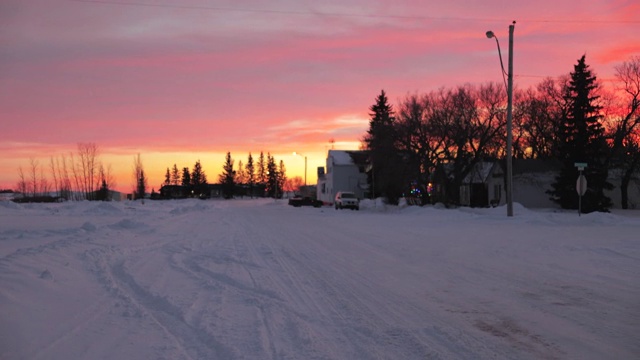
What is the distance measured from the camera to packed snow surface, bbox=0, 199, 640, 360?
5695 mm

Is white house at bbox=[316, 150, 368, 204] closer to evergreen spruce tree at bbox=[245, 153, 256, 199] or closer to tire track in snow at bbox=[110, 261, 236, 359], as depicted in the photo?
tire track in snow at bbox=[110, 261, 236, 359]

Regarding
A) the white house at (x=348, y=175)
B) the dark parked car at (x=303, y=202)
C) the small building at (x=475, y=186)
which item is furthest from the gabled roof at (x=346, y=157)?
the small building at (x=475, y=186)

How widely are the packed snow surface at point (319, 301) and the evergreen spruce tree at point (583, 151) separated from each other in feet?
93.8

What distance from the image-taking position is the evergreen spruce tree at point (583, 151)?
41562 millimetres

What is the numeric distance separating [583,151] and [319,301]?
39.9 metres

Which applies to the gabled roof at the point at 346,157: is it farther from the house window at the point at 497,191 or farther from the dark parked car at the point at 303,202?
the house window at the point at 497,191

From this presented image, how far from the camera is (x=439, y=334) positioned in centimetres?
623

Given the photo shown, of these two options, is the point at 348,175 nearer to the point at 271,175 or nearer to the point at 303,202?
the point at 303,202

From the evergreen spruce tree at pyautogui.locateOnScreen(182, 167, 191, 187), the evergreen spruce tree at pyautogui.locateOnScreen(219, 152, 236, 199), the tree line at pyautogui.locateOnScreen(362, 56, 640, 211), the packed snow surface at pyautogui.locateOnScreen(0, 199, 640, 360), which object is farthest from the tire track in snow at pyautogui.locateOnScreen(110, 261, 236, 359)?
the evergreen spruce tree at pyautogui.locateOnScreen(182, 167, 191, 187)

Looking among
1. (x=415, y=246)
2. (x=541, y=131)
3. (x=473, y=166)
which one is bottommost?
(x=415, y=246)

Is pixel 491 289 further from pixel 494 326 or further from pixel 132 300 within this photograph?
pixel 132 300

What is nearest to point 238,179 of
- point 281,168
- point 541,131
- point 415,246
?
point 281,168

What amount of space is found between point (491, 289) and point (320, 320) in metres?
3.73

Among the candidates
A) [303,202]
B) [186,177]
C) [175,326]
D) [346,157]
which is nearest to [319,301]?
[175,326]
